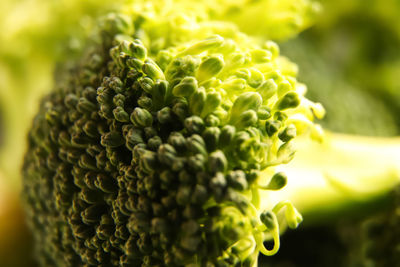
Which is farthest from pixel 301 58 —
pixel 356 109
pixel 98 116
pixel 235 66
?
pixel 98 116

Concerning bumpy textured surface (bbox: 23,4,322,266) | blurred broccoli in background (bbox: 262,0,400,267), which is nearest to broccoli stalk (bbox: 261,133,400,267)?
blurred broccoli in background (bbox: 262,0,400,267)

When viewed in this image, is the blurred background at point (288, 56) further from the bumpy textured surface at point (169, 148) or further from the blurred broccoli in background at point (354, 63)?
the bumpy textured surface at point (169, 148)

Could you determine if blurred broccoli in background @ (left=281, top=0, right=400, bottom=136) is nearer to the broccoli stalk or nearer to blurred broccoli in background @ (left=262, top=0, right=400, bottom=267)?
blurred broccoli in background @ (left=262, top=0, right=400, bottom=267)

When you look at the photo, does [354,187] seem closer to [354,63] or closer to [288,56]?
[288,56]

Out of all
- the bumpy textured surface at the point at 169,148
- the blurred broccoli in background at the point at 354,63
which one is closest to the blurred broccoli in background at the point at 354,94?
the blurred broccoli in background at the point at 354,63

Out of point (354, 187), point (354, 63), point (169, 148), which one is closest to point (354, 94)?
point (354, 63)
